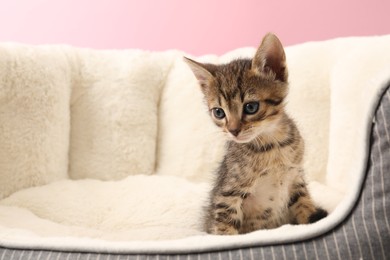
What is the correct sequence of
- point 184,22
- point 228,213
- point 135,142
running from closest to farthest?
point 228,213
point 135,142
point 184,22

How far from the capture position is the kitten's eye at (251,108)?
134cm

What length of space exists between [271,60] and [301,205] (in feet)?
1.52

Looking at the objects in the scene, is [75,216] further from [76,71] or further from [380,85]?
[380,85]

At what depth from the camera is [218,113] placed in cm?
144

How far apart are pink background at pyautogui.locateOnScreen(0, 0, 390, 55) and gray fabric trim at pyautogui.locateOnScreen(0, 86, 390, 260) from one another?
1469mm

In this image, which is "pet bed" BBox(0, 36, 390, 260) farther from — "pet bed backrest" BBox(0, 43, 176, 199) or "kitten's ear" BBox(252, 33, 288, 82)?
Result: "kitten's ear" BBox(252, 33, 288, 82)

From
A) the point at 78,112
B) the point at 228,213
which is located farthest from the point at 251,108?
the point at 78,112

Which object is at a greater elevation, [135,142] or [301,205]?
[301,205]

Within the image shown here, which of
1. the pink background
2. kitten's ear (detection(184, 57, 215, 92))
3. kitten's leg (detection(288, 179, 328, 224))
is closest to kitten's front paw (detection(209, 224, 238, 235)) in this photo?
kitten's leg (detection(288, 179, 328, 224))

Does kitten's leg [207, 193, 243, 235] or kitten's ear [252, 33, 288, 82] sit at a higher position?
kitten's ear [252, 33, 288, 82]

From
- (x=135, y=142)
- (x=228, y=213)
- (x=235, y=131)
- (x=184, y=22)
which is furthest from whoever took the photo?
(x=184, y=22)

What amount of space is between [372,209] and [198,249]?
386mm

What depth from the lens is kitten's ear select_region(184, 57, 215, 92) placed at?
1.45m

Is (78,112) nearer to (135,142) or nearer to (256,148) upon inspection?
(135,142)
